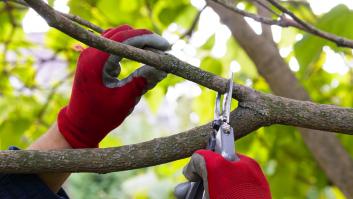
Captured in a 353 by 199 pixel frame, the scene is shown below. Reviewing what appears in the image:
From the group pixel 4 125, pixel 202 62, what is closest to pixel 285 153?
pixel 202 62

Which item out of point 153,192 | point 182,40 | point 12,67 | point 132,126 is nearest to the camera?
point 182,40

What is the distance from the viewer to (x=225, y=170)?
0.40 meters

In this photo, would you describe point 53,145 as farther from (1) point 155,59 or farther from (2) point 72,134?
(1) point 155,59

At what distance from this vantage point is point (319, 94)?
1.19m

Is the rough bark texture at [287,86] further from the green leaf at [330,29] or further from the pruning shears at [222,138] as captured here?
the pruning shears at [222,138]

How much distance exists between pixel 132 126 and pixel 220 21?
13.4ft

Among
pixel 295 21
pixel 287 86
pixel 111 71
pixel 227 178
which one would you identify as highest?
pixel 287 86

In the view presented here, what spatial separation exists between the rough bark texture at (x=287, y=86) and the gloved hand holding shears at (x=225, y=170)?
1.63ft

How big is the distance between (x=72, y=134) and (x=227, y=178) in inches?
7.6

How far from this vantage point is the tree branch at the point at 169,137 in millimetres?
418

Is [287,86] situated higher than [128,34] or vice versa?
[287,86]

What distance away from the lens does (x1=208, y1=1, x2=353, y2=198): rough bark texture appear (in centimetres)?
90

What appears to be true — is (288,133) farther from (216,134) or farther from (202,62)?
(216,134)

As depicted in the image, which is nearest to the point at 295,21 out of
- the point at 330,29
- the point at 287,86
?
the point at 330,29
